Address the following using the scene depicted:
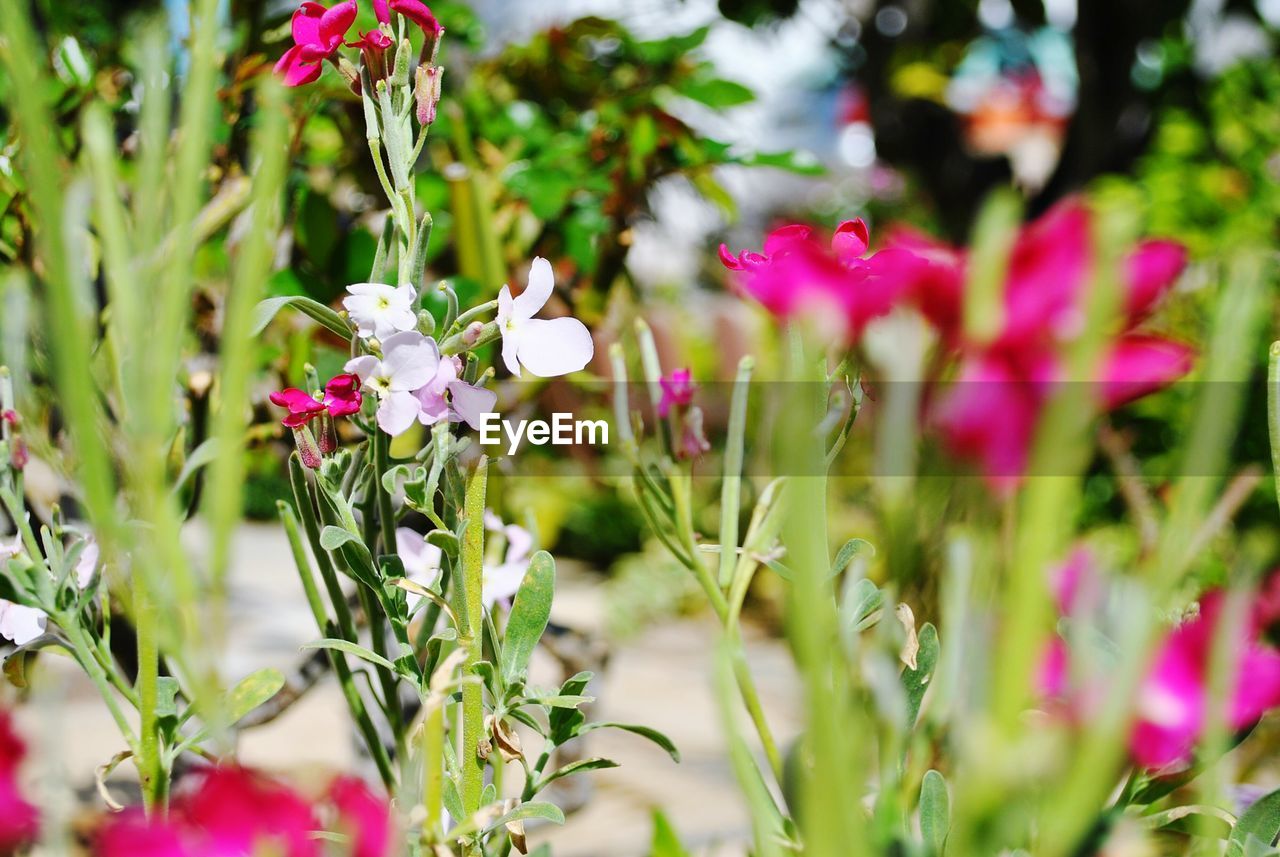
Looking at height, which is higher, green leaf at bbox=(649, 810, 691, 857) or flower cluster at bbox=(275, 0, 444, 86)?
flower cluster at bbox=(275, 0, 444, 86)

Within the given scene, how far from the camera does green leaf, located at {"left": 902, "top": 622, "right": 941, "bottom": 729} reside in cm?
49

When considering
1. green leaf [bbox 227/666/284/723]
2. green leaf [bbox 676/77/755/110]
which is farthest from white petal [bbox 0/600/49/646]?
green leaf [bbox 676/77/755/110]

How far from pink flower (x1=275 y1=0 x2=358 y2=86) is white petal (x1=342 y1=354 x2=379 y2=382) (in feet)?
0.52

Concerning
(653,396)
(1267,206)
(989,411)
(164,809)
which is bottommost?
(1267,206)

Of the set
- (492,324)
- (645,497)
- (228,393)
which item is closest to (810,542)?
(228,393)

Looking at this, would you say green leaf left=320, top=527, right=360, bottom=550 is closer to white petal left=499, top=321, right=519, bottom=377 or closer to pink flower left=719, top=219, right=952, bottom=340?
white petal left=499, top=321, right=519, bottom=377

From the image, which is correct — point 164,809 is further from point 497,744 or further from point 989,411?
point 989,411

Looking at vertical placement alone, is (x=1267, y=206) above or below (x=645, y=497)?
below

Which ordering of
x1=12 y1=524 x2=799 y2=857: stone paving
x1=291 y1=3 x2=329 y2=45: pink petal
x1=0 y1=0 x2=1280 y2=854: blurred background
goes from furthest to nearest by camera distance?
x1=12 y1=524 x2=799 y2=857: stone paving
x1=0 y1=0 x2=1280 y2=854: blurred background
x1=291 y1=3 x2=329 y2=45: pink petal

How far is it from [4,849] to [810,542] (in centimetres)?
25

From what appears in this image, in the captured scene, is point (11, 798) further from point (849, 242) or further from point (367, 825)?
point (849, 242)

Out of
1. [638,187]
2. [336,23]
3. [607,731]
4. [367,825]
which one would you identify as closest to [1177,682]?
[367,825]

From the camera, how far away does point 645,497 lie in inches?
25.3

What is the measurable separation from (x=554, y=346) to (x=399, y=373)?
0.07 meters
